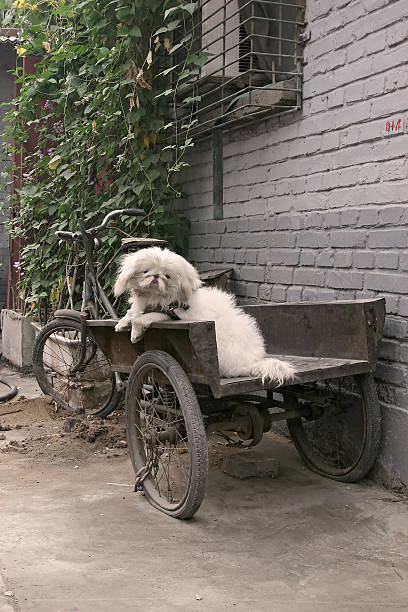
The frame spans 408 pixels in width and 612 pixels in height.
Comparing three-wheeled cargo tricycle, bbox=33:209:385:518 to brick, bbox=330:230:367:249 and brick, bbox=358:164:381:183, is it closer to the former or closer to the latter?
brick, bbox=330:230:367:249

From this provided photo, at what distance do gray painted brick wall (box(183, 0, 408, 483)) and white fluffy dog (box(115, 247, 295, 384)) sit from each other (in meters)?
0.79

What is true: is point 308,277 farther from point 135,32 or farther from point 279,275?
point 135,32

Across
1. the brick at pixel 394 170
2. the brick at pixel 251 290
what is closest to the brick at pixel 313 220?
the brick at pixel 394 170

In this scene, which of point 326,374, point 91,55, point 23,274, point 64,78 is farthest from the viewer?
point 23,274

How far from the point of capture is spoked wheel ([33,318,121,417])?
16.4 feet

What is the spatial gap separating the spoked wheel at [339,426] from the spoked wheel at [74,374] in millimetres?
1473

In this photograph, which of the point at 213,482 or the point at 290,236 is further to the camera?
the point at 290,236

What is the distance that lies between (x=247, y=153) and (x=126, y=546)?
9.57 ft

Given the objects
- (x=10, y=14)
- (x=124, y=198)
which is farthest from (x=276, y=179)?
(x=10, y=14)

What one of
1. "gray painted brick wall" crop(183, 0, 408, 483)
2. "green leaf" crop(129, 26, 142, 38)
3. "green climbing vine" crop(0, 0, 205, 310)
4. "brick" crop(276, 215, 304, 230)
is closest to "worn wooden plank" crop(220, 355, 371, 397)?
"gray painted brick wall" crop(183, 0, 408, 483)

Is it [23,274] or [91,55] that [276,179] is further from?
[23,274]

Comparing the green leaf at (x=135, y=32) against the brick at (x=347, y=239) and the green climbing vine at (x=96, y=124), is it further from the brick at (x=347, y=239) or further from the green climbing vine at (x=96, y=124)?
the brick at (x=347, y=239)

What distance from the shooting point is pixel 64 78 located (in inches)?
253

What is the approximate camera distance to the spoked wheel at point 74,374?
500cm
